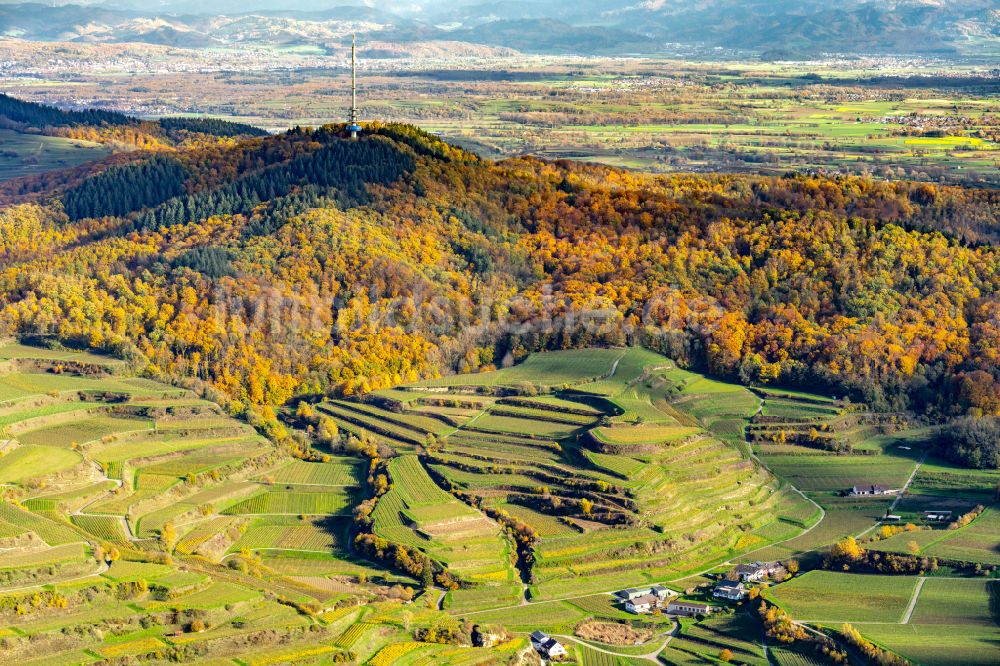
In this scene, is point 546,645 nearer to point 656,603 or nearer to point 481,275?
point 656,603

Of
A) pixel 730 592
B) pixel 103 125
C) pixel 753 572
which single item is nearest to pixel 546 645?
pixel 730 592

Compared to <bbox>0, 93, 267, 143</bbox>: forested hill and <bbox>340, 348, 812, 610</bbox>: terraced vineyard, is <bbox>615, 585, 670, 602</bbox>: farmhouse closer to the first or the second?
<bbox>340, 348, 812, 610</bbox>: terraced vineyard

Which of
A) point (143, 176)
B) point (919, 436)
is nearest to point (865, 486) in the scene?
point (919, 436)

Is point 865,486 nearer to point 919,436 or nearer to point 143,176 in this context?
point 919,436

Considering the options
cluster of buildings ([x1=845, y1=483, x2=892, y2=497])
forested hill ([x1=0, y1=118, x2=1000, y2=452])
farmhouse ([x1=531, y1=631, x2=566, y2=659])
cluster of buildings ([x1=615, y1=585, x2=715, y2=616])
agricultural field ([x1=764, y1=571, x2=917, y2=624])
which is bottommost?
farmhouse ([x1=531, y1=631, x2=566, y2=659])

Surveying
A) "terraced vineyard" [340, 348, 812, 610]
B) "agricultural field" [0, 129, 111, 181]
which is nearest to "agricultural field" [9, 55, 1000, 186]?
"agricultural field" [0, 129, 111, 181]

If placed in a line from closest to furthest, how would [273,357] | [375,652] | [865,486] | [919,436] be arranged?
[375,652] → [865,486] → [919,436] → [273,357]
